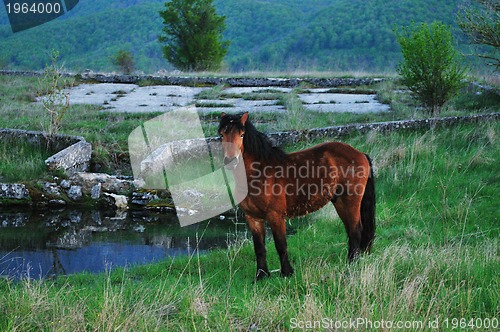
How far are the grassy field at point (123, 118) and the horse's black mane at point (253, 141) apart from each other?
5698mm

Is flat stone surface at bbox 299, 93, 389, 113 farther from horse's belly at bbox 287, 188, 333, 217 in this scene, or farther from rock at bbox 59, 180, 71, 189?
horse's belly at bbox 287, 188, 333, 217

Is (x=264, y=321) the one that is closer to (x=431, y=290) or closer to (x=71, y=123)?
(x=431, y=290)

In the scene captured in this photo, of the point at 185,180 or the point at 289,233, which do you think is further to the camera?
the point at 185,180

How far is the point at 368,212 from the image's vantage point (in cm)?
625

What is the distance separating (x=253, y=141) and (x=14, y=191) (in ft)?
19.5

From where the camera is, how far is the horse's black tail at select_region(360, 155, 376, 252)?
6227mm

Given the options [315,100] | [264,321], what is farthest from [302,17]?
[264,321]

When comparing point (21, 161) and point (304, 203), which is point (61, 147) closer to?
point (21, 161)

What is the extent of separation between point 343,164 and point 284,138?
217 inches

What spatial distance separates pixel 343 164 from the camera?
19.5ft

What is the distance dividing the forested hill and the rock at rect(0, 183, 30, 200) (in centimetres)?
4322

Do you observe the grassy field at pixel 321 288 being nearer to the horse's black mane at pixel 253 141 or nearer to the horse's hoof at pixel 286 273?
the horse's hoof at pixel 286 273

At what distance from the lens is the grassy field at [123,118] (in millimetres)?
11141

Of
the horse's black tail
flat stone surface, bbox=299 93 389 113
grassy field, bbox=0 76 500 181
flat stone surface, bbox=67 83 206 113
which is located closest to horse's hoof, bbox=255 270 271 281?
the horse's black tail
